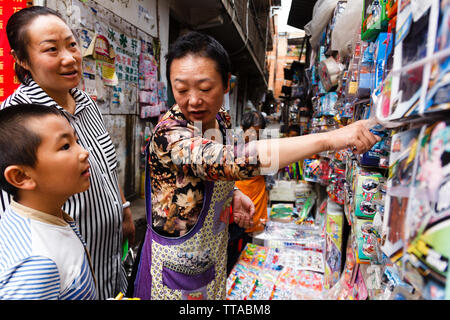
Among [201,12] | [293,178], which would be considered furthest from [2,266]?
[201,12]

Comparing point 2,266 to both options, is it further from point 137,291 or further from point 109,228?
point 137,291

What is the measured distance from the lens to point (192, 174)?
105 centimetres

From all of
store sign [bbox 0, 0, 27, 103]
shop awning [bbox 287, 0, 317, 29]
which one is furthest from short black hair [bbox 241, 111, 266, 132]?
store sign [bbox 0, 0, 27, 103]

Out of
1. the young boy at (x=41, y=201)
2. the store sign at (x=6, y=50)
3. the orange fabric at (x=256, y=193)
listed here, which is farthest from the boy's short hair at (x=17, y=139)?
the orange fabric at (x=256, y=193)

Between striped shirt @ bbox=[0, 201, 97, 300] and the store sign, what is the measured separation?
4.51 ft

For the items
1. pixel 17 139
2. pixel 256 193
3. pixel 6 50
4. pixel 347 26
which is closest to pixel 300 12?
pixel 256 193

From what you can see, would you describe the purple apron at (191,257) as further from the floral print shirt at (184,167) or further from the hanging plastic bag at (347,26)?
the hanging plastic bag at (347,26)

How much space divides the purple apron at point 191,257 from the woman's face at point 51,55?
62 centimetres

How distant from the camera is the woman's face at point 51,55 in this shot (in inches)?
47.2

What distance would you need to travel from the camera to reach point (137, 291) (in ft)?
4.43

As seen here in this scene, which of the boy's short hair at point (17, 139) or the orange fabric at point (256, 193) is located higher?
the boy's short hair at point (17, 139)

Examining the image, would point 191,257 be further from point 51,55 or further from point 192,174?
→ point 51,55

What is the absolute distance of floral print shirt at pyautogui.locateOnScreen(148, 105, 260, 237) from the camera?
85 centimetres

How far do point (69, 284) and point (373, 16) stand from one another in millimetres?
1431
